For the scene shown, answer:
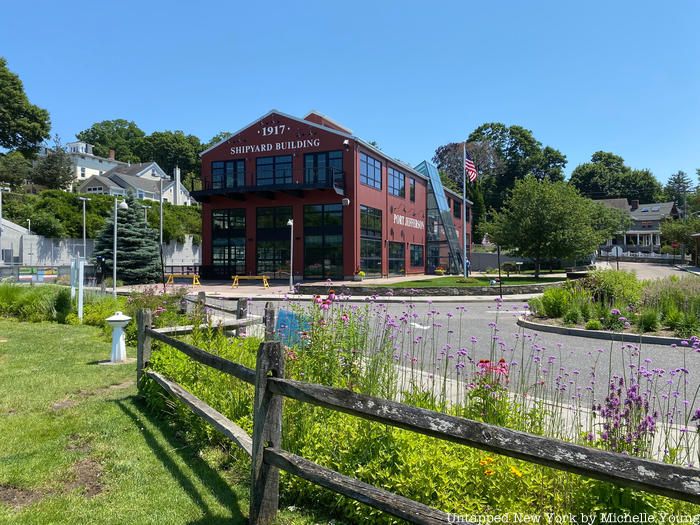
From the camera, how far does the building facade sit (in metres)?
32.5

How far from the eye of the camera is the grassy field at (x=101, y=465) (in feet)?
11.2

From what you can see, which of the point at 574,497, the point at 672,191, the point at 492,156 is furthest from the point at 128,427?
the point at 672,191

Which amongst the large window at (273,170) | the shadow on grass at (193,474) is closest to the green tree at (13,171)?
the large window at (273,170)

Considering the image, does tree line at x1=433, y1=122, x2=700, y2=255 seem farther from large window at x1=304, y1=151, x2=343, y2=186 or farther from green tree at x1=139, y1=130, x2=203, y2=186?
green tree at x1=139, y1=130, x2=203, y2=186

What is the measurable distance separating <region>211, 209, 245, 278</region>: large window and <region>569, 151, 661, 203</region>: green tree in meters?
83.8

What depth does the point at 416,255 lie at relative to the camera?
43156 mm

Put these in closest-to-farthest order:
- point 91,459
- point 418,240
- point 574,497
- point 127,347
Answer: point 574,497 < point 91,459 < point 127,347 < point 418,240

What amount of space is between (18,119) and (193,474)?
234ft

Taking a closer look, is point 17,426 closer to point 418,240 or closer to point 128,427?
point 128,427

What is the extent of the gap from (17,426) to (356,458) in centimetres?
417

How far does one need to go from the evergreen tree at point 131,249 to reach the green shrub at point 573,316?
29.9m

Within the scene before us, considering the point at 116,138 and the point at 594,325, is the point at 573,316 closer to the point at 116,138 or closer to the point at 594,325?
the point at 594,325

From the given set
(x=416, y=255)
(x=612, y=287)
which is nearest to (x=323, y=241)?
(x=416, y=255)

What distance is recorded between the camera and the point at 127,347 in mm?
9789
